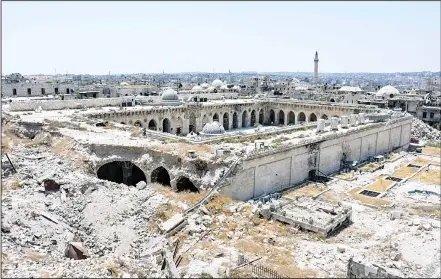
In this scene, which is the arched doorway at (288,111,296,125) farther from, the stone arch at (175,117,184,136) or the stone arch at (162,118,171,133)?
the stone arch at (162,118,171,133)

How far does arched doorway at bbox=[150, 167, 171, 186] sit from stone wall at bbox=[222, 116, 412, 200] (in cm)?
623

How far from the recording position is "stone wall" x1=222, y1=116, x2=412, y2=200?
30.2 metres

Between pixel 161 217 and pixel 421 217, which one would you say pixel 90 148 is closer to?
pixel 161 217

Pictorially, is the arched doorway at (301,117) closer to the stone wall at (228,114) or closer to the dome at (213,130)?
the stone wall at (228,114)

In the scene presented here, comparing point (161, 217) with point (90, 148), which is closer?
point (161, 217)

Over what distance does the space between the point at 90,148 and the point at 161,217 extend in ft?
36.5

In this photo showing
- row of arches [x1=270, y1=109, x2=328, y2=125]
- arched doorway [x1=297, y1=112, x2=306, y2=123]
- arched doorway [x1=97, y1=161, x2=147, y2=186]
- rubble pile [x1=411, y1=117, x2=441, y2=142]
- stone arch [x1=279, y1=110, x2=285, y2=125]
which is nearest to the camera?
arched doorway [x1=97, y1=161, x2=147, y2=186]

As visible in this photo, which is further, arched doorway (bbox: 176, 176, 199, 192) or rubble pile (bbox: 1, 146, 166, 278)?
arched doorway (bbox: 176, 176, 199, 192)

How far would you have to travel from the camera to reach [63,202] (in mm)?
25500

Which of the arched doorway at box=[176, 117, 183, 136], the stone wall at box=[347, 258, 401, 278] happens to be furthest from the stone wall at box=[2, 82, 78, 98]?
the stone wall at box=[347, 258, 401, 278]

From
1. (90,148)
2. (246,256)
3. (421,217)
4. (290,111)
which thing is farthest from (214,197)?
(290,111)

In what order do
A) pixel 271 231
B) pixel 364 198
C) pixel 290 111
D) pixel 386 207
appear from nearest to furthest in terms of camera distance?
pixel 271 231 < pixel 386 207 < pixel 364 198 < pixel 290 111

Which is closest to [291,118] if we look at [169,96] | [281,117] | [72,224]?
[281,117]

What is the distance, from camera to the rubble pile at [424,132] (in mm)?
62594
